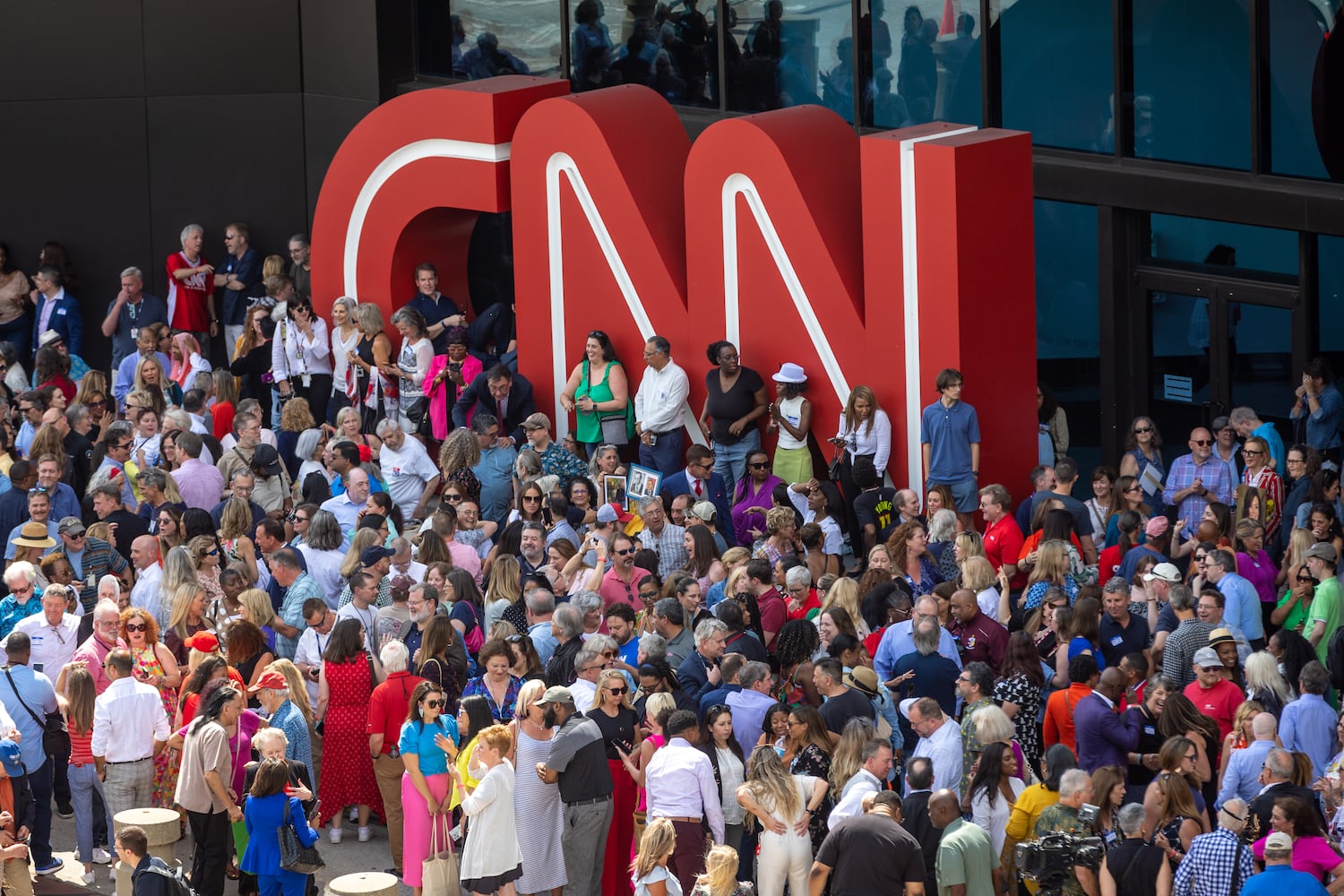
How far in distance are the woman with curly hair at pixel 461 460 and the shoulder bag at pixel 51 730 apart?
4.20 meters

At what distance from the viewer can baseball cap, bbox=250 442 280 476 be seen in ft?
51.1

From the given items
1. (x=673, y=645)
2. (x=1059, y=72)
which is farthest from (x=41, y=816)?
(x=1059, y=72)

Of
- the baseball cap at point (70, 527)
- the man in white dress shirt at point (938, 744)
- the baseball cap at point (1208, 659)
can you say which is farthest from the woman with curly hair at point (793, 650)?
the baseball cap at point (70, 527)

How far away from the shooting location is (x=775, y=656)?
12477mm

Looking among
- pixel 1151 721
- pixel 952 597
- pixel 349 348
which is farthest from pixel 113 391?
pixel 1151 721

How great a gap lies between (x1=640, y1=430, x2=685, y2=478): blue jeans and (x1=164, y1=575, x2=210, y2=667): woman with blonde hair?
490 centimetres

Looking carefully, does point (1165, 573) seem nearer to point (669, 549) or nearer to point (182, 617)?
point (669, 549)

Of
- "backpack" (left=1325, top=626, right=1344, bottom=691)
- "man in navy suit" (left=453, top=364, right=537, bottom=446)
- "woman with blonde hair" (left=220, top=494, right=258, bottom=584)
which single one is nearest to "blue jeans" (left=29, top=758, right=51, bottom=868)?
"woman with blonde hair" (left=220, top=494, right=258, bottom=584)

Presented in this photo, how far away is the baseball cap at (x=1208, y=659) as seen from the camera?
11.4 meters

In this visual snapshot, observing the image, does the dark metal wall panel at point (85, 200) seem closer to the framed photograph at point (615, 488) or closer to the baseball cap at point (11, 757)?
the framed photograph at point (615, 488)

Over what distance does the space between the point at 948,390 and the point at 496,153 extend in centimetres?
540

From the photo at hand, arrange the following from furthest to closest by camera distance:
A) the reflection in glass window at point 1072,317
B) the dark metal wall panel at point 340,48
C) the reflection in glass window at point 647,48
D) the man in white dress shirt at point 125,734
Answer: the dark metal wall panel at point 340,48 → the reflection in glass window at point 647,48 → the reflection in glass window at point 1072,317 → the man in white dress shirt at point 125,734

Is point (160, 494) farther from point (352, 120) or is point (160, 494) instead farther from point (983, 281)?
point (352, 120)

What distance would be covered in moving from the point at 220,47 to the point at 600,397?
25.3ft
